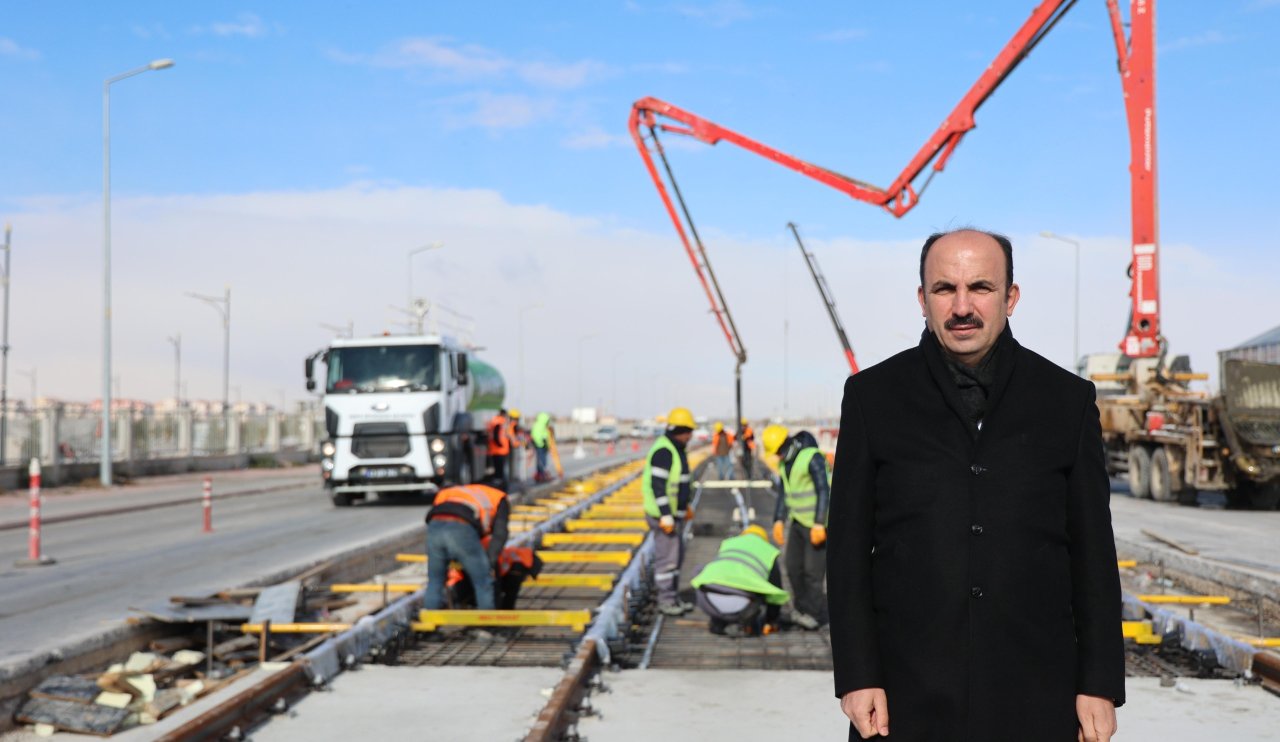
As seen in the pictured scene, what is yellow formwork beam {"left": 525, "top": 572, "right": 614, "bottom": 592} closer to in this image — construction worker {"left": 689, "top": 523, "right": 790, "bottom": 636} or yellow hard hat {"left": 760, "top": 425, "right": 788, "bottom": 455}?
yellow hard hat {"left": 760, "top": 425, "right": 788, "bottom": 455}

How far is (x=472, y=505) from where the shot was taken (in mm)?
9656

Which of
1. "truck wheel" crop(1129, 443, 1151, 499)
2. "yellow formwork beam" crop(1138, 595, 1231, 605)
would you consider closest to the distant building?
"truck wheel" crop(1129, 443, 1151, 499)

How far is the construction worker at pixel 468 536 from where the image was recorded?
9.63 m

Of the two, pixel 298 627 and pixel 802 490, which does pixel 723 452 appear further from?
pixel 298 627

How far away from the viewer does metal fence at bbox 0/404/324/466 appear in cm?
3025

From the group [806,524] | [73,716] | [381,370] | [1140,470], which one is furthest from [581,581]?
[1140,470]

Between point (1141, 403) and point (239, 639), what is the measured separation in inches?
822

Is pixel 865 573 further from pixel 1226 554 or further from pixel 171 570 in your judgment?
pixel 1226 554

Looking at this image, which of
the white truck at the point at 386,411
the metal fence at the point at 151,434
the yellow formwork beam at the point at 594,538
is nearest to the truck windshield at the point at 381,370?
the white truck at the point at 386,411

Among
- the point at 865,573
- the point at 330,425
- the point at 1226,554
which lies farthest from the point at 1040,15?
the point at 865,573

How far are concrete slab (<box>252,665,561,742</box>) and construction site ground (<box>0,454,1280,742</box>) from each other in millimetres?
12

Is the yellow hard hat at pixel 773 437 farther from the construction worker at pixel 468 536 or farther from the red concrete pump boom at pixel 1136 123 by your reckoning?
the red concrete pump boom at pixel 1136 123

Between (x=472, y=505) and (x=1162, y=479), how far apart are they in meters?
19.2

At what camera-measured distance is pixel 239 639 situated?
9.62 m
